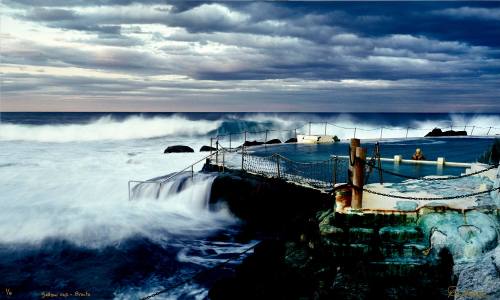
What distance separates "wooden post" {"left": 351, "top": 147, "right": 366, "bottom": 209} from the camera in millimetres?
9375

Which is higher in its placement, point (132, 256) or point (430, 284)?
point (430, 284)

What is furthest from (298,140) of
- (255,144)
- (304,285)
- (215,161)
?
(304,285)

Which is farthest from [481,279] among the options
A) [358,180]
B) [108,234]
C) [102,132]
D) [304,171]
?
[102,132]

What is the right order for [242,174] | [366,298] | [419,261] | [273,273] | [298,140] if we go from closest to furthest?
[366,298] → [419,261] → [273,273] → [242,174] → [298,140]

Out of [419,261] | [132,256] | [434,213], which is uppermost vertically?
[434,213]

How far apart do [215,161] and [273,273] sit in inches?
424

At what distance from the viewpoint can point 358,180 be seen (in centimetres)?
938

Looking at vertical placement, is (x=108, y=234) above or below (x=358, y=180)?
below

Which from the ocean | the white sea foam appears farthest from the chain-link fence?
the white sea foam

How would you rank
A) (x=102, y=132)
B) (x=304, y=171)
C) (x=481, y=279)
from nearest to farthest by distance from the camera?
1. (x=481, y=279)
2. (x=304, y=171)
3. (x=102, y=132)

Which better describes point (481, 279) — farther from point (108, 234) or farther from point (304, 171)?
point (108, 234)

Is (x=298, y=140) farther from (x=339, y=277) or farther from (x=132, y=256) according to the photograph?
(x=339, y=277)

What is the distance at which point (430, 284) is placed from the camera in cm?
781

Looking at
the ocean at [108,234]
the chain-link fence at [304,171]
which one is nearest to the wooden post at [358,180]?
the chain-link fence at [304,171]
